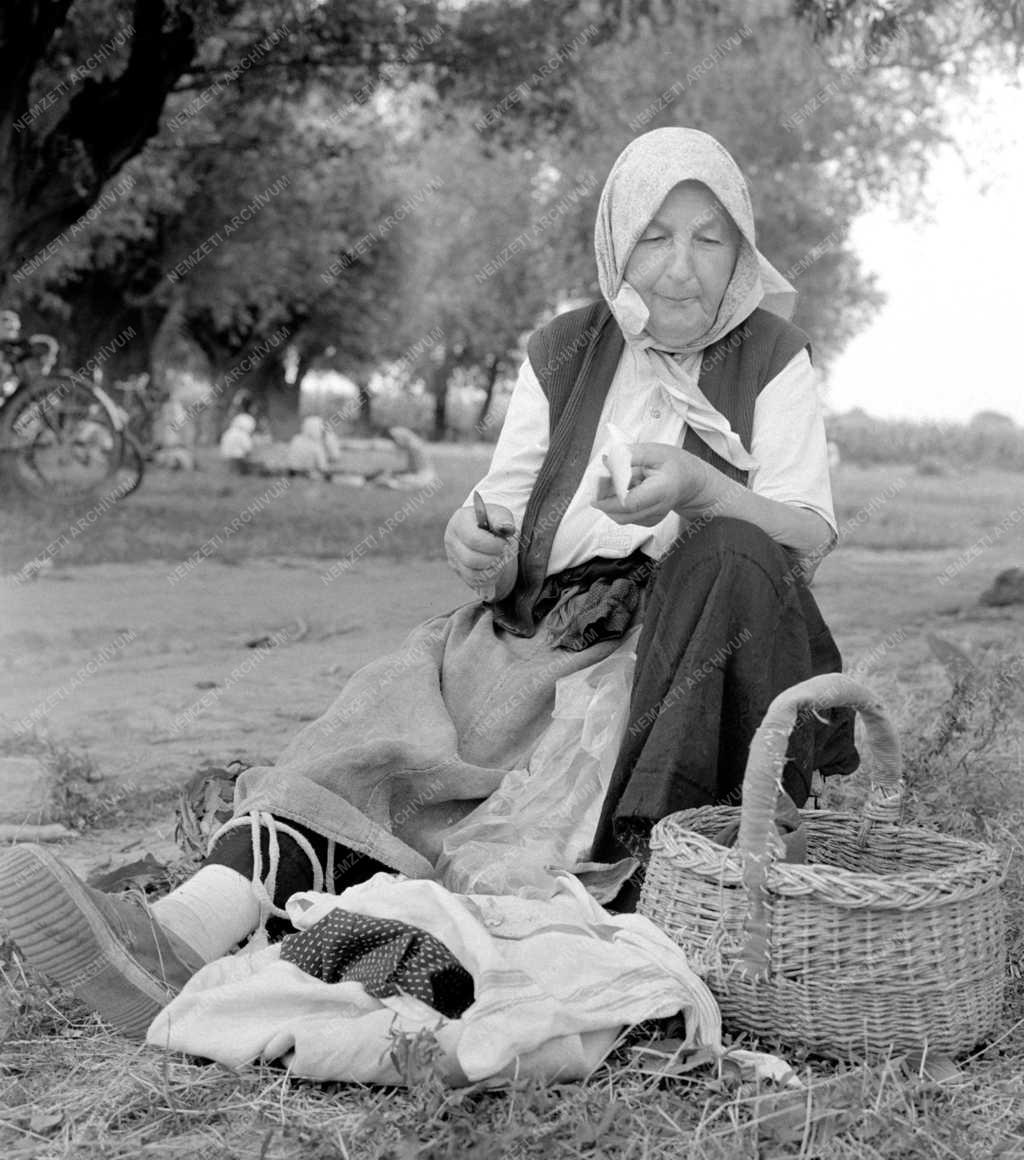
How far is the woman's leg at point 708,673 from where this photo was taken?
2371mm

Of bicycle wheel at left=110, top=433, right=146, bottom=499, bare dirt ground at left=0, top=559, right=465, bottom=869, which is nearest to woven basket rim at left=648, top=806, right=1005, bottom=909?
bare dirt ground at left=0, top=559, right=465, bottom=869

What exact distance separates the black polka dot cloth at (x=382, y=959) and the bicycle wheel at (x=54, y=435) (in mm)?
8676

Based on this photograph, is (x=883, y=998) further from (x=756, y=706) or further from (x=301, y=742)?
(x=301, y=742)

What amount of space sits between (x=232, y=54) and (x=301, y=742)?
8.98m

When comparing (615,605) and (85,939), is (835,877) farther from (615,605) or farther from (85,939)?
(85,939)

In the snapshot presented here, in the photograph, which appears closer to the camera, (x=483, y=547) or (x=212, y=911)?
(x=212, y=911)

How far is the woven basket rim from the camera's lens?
1980 millimetres

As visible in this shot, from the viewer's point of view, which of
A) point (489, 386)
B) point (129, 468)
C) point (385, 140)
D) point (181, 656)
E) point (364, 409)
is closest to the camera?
point (181, 656)

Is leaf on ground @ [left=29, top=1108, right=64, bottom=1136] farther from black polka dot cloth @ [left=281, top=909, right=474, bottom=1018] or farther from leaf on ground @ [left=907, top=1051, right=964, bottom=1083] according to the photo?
leaf on ground @ [left=907, top=1051, right=964, bottom=1083]

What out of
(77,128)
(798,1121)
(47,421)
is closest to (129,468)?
(47,421)

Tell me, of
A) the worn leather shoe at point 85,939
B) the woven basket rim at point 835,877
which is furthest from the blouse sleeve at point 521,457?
the worn leather shoe at point 85,939

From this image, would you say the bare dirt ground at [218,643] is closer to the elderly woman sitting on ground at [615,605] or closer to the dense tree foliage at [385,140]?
the elderly woman sitting on ground at [615,605]

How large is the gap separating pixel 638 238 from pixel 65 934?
1.60 m

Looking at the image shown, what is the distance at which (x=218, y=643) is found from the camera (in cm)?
574
